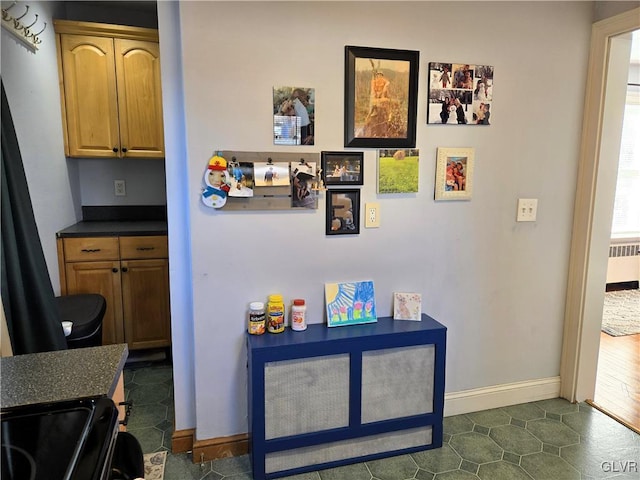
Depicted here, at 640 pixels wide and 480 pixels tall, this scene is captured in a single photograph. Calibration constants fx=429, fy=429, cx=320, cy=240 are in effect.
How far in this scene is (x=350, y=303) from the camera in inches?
82.1

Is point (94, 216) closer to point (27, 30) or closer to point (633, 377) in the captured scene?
point (27, 30)

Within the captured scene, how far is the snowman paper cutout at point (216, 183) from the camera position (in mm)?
1832

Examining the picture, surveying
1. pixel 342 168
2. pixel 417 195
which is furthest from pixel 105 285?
pixel 417 195

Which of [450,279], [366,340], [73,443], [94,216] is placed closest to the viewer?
[73,443]

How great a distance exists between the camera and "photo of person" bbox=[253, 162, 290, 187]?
1899mm

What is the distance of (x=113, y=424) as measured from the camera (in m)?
0.84

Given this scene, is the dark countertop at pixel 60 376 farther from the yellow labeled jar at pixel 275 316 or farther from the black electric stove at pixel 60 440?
the yellow labeled jar at pixel 275 316

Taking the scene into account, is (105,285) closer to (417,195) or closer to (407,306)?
(407,306)

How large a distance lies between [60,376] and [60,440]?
0.26 m

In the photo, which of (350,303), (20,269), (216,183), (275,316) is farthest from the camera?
(350,303)

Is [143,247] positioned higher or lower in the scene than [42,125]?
lower

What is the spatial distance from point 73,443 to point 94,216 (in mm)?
2787

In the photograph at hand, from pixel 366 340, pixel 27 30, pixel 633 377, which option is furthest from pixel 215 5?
pixel 633 377

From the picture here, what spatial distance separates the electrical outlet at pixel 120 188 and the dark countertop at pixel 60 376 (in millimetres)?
2329
